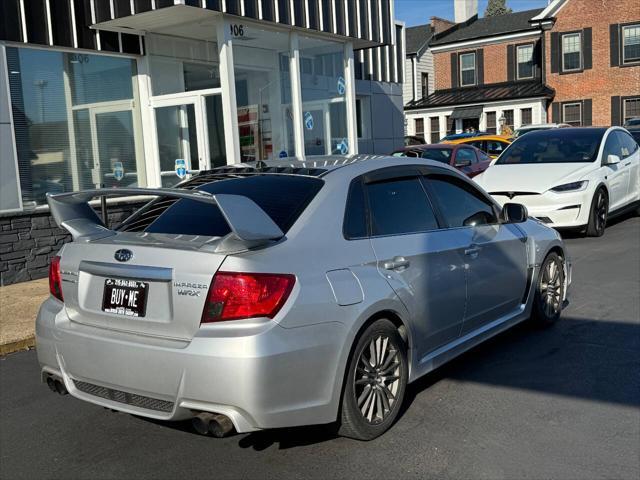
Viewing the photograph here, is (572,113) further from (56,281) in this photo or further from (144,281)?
(144,281)

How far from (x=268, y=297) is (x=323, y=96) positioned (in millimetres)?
10893

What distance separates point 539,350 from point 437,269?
4.99 feet

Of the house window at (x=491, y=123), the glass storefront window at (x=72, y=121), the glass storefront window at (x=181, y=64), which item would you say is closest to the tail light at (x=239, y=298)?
the glass storefront window at (x=72, y=121)

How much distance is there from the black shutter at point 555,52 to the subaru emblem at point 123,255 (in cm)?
3577

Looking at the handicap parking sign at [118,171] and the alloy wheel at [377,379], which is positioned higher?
the handicap parking sign at [118,171]

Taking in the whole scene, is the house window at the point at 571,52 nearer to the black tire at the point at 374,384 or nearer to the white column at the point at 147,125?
the white column at the point at 147,125

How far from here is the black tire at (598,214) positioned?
10289mm

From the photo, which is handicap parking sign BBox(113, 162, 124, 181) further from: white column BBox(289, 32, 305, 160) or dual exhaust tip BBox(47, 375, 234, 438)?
dual exhaust tip BBox(47, 375, 234, 438)

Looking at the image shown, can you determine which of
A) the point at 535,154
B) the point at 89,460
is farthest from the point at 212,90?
the point at 89,460

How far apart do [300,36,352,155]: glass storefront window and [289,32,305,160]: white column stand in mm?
265

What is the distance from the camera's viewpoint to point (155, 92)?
11844mm

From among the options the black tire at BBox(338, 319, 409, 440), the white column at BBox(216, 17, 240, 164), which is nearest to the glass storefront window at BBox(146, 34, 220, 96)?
the white column at BBox(216, 17, 240, 164)

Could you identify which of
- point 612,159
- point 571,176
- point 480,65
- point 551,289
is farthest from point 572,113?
point 551,289

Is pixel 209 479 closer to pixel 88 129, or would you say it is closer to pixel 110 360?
pixel 110 360
